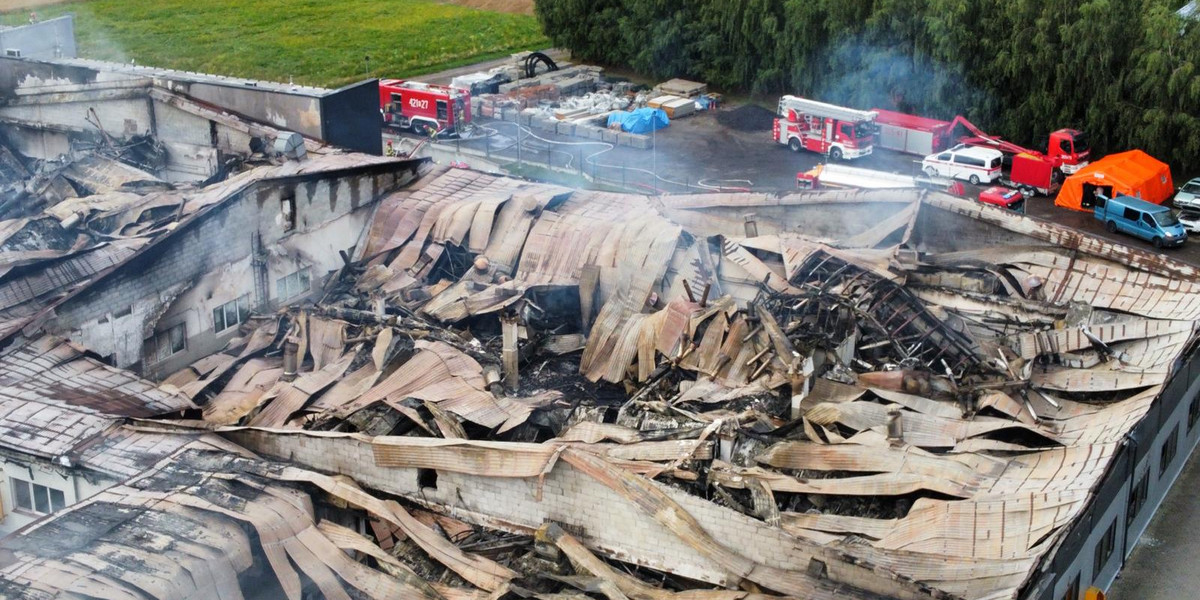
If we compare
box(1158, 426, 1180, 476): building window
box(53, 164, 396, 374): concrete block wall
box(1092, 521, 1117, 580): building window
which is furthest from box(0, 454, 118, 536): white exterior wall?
box(1158, 426, 1180, 476): building window

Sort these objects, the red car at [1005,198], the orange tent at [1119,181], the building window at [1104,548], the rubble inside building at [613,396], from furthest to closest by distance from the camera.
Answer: the orange tent at [1119,181], the red car at [1005,198], the building window at [1104,548], the rubble inside building at [613,396]

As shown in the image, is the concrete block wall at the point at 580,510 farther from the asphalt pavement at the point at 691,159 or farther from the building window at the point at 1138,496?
the asphalt pavement at the point at 691,159

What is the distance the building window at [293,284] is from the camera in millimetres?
26328

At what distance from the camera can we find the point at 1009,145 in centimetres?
4131

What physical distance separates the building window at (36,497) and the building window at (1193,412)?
738 inches

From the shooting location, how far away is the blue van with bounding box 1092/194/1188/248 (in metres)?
35.2

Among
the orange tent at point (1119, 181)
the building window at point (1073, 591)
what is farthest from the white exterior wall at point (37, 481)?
the orange tent at point (1119, 181)

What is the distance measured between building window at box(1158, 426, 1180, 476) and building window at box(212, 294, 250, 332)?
16703mm

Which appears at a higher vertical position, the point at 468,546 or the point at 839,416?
the point at 839,416

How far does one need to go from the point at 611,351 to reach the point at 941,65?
81.7ft

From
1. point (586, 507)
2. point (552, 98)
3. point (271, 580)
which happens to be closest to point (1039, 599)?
point (586, 507)

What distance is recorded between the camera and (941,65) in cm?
4353

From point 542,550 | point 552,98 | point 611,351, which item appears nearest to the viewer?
point 542,550

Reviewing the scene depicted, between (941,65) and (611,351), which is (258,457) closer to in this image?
(611,351)
